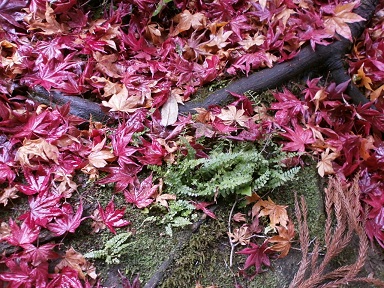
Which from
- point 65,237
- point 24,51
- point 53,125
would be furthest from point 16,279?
point 24,51

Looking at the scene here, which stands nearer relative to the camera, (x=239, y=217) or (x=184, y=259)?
(x=184, y=259)

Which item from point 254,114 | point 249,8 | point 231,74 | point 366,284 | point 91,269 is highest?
point 249,8

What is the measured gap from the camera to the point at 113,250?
188 cm

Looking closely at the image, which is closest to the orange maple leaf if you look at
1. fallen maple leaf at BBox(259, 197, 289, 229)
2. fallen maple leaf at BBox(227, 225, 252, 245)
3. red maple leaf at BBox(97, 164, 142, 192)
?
fallen maple leaf at BBox(259, 197, 289, 229)

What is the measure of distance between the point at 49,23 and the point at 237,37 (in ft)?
3.80

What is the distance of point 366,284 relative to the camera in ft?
6.97

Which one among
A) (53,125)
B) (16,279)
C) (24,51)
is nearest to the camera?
(16,279)

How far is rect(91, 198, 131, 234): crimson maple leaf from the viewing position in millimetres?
1929

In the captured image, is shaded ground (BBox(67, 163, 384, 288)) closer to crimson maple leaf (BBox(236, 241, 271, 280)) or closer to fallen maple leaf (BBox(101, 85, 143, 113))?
crimson maple leaf (BBox(236, 241, 271, 280))

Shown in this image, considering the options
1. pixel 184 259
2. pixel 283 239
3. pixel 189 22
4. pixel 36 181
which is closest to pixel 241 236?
pixel 283 239

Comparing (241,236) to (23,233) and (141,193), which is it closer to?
(141,193)

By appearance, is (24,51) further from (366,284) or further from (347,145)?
(366,284)

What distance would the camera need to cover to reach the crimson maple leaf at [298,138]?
2.24 metres

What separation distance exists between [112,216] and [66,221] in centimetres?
22
